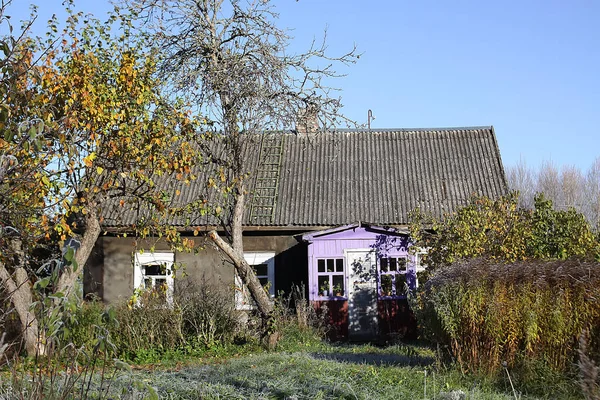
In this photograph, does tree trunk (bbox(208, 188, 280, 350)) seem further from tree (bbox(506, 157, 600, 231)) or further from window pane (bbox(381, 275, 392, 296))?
tree (bbox(506, 157, 600, 231))

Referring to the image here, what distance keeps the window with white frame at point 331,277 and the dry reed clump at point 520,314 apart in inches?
377

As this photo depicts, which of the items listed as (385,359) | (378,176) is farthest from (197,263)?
(385,359)

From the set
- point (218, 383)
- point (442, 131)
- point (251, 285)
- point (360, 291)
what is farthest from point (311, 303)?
point (218, 383)

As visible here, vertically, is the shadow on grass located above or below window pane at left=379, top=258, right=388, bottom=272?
below

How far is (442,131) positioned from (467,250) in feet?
29.4

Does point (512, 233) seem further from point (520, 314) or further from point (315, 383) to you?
point (315, 383)

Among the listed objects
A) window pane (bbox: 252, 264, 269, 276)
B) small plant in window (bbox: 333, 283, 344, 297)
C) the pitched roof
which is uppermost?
the pitched roof

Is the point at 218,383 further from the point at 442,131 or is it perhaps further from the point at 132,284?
the point at 442,131

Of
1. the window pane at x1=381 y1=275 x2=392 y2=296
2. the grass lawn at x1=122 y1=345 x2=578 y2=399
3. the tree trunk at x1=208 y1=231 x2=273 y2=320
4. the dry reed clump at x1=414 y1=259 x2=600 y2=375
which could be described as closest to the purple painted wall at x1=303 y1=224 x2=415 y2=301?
the window pane at x1=381 y1=275 x2=392 y2=296

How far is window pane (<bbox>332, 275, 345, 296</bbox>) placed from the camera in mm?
19828

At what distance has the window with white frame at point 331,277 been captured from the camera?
778 inches

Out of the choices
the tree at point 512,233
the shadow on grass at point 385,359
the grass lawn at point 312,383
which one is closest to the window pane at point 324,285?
the tree at point 512,233

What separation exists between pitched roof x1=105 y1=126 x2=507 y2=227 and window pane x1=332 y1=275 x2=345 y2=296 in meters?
1.73

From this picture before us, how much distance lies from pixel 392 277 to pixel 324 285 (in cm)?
183
